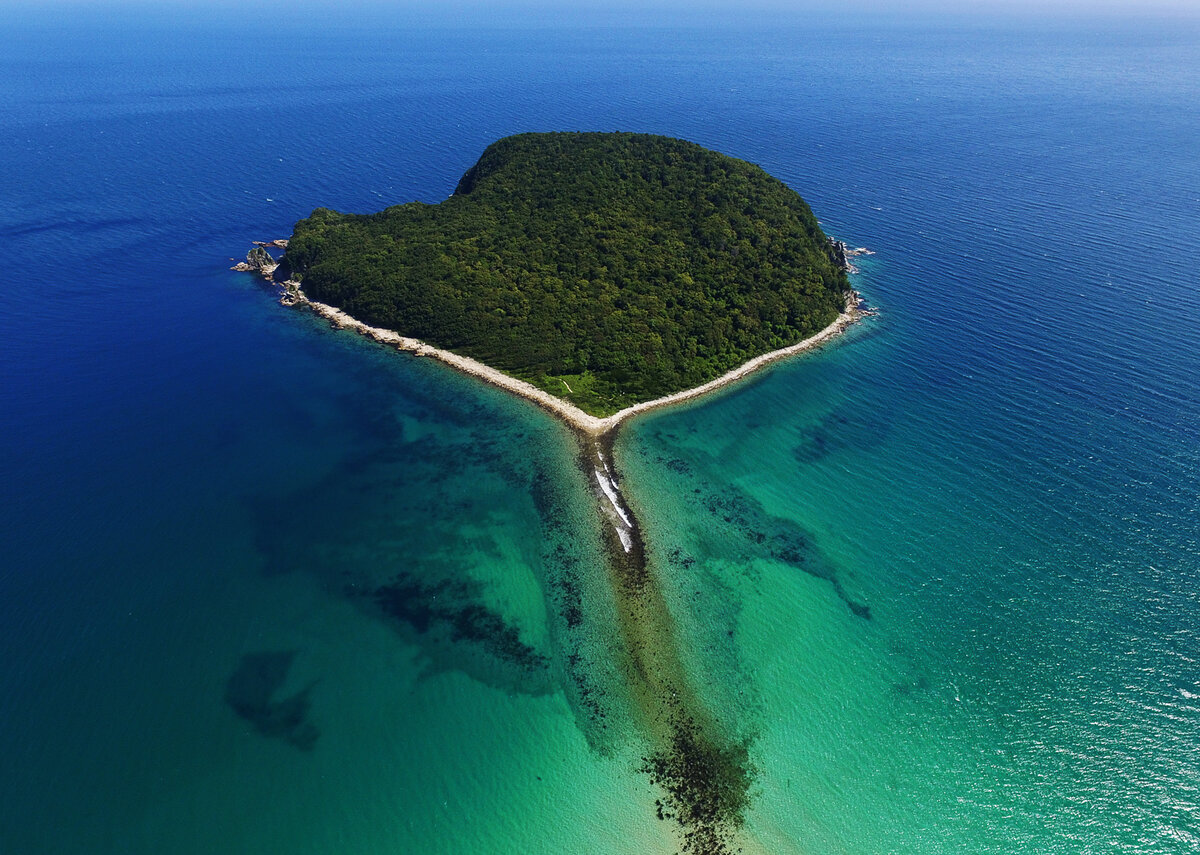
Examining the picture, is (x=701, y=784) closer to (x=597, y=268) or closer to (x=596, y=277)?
(x=596, y=277)

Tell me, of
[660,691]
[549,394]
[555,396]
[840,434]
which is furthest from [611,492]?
[840,434]

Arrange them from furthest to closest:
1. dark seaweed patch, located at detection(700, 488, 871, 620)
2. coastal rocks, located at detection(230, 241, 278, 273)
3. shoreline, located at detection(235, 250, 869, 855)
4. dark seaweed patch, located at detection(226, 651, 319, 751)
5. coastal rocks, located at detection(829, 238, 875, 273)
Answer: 1. coastal rocks, located at detection(230, 241, 278, 273)
2. coastal rocks, located at detection(829, 238, 875, 273)
3. dark seaweed patch, located at detection(700, 488, 871, 620)
4. dark seaweed patch, located at detection(226, 651, 319, 751)
5. shoreline, located at detection(235, 250, 869, 855)

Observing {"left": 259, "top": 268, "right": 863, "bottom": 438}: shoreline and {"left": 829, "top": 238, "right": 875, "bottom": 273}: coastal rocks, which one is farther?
{"left": 829, "top": 238, "right": 875, "bottom": 273}: coastal rocks

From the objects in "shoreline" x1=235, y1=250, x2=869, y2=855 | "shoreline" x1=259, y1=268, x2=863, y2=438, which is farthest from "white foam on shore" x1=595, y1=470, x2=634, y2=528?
"shoreline" x1=259, y1=268, x2=863, y2=438

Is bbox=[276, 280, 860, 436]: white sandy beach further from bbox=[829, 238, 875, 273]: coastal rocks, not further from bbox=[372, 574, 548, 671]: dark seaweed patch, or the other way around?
bbox=[372, 574, 548, 671]: dark seaweed patch

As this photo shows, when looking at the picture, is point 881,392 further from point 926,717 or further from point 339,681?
point 339,681
